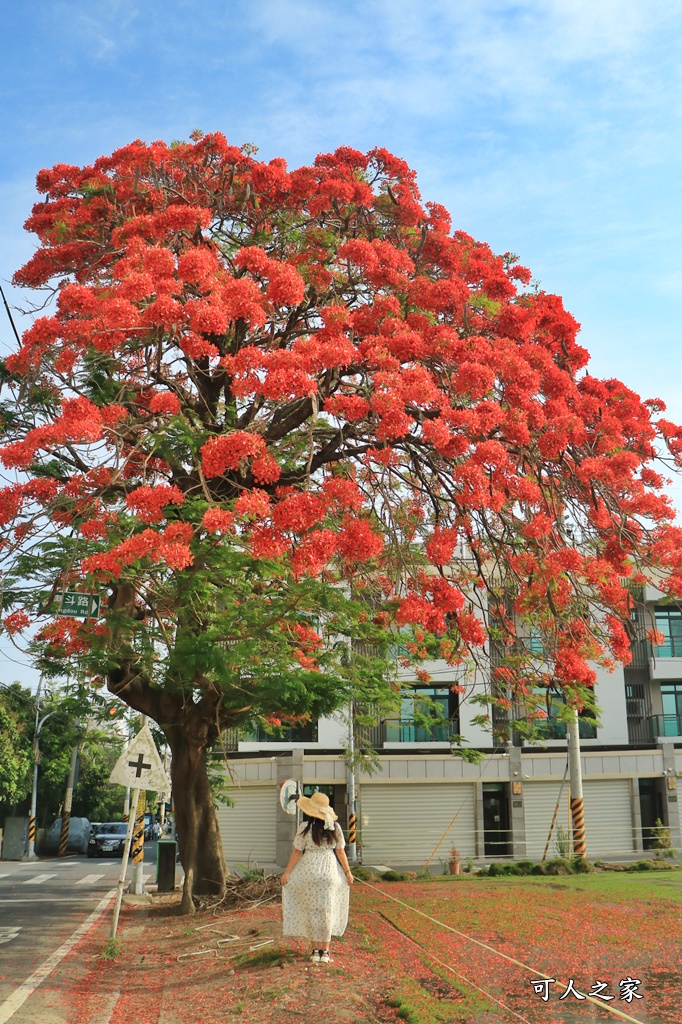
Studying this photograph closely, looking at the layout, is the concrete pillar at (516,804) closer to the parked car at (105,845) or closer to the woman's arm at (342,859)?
the parked car at (105,845)

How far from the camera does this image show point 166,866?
62.3ft

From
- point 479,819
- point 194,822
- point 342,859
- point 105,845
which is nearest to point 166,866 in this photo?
point 194,822

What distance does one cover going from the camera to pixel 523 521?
10734 millimetres

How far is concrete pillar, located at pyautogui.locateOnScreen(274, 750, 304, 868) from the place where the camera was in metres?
26.5

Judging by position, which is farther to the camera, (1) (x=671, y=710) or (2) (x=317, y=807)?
(1) (x=671, y=710)

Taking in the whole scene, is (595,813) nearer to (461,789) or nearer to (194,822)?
(461,789)

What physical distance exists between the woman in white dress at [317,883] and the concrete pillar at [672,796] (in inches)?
1000

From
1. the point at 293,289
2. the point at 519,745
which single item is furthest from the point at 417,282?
the point at 519,745

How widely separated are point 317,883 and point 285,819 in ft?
63.3

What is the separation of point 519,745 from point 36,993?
24.9 meters

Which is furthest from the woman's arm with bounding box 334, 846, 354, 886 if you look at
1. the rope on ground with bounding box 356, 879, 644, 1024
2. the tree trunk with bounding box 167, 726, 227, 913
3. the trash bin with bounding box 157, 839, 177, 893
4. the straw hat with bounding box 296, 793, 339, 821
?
the trash bin with bounding box 157, 839, 177, 893

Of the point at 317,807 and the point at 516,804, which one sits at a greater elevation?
the point at 317,807

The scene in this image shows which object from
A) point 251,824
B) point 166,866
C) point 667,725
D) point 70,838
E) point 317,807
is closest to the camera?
point 317,807

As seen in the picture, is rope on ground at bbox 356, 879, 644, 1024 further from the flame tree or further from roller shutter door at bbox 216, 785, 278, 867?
roller shutter door at bbox 216, 785, 278, 867
